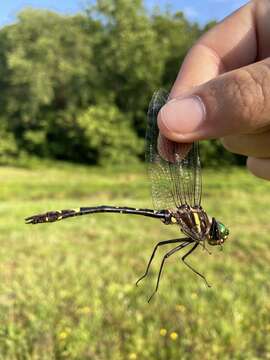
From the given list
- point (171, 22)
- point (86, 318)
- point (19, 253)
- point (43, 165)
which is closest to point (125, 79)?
point (171, 22)

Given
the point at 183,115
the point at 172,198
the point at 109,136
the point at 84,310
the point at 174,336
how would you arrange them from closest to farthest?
the point at 183,115
the point at 172,198
the point at 174,336
the point at 84,310
the point at 109,136

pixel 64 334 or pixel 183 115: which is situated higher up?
pixel 183 115

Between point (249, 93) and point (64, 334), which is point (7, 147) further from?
point (249, 93)

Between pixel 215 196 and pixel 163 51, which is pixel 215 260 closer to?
pixel 215 196

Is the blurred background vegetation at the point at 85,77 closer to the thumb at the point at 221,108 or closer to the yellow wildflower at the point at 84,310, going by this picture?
the yellow wildflower at the point at 84,310

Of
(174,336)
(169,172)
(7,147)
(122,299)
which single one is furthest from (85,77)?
(169,172)

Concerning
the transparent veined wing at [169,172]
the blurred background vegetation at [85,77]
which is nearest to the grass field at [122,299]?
the transparent veined wing at [169,172]

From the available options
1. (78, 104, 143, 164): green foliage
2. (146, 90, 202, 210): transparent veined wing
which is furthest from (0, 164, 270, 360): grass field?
(78, 104, 143, 164): green foliage
